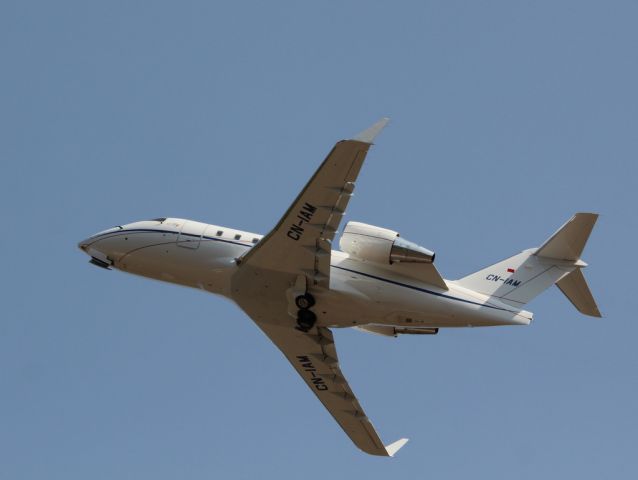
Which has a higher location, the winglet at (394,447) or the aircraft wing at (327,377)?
the aircraft wing at (327,377)

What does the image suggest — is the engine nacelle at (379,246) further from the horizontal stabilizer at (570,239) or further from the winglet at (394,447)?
the winglet at (394,447)

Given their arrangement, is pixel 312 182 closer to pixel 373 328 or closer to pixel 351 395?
pixel 373 328

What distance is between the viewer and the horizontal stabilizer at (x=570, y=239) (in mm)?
33031

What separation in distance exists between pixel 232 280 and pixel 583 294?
36.5 ft

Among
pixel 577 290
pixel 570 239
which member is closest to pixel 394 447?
pixel 577 290

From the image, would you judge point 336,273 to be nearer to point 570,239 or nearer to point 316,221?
point 316,221

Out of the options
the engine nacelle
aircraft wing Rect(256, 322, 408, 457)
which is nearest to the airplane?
the engine nacelle

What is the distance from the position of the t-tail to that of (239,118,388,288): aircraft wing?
16.4ft

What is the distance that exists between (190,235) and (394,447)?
1074 centimetres

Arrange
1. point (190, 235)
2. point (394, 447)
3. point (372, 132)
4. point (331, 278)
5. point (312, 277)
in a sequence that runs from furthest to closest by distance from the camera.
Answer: point (394, 447), point (190, 235), point (331, 278), point (312, 277), point (372, 132)

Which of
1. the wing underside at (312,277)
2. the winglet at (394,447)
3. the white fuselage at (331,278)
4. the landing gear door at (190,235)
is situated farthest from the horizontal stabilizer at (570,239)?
the landing gear door at (190,235)

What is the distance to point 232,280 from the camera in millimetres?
34375

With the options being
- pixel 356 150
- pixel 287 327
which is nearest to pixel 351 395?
pixel 287 327

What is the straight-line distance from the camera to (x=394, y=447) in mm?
38469
